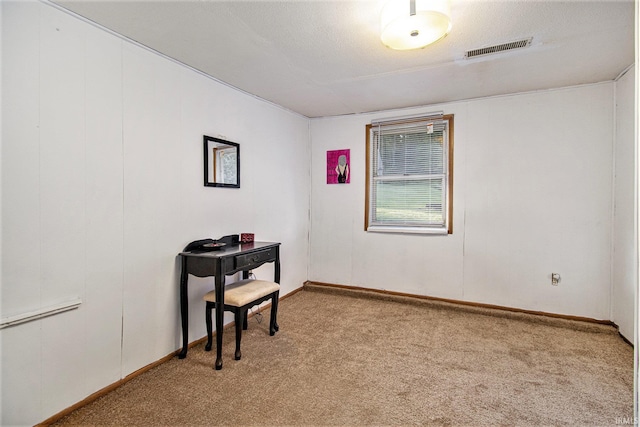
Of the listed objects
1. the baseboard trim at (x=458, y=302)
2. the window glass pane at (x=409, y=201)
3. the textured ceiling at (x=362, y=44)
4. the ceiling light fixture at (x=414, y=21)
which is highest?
the textured ceiling at (x=362, y=44)

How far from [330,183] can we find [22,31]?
328 cm

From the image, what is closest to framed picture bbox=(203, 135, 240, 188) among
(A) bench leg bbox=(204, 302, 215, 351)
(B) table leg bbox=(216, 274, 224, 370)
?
(B) table leg bbox=(216, 274, 224, 370)

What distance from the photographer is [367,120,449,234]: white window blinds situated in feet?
12.3

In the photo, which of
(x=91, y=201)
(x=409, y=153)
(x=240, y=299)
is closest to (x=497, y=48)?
(x=409, y=153)

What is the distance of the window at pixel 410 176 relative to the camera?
3.73 m

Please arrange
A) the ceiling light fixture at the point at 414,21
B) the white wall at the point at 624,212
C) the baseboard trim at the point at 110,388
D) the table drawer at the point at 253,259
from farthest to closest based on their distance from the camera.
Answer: the white wall at the point at 624,212, the table drawer at the point at 253,259, the baseboard trim at the point at 110,388, the ceiling light fixture at the point at 414,21

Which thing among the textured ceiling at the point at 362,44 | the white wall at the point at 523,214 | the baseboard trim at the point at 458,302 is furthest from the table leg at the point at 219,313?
the white wall at the point at 523,214

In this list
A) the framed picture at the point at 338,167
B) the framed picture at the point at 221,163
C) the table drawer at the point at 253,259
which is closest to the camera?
the table drawer at the point at 253,259

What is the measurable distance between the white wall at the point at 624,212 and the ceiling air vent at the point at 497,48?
1.21 m

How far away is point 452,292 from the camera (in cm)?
367

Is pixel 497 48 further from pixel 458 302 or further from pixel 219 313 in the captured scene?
pixel 219 313

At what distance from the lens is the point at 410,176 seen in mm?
3895

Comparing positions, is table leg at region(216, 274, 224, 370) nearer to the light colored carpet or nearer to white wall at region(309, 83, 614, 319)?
the light colored carpet

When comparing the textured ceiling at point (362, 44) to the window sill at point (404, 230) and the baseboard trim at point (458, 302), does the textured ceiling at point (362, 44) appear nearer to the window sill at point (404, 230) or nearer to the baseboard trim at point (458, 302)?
the window sill at point (404, 230)
